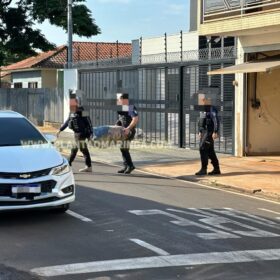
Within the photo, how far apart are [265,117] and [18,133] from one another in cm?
1034

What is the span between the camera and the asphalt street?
19.3ft

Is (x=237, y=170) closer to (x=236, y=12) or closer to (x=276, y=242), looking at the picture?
(x=236, y=12)

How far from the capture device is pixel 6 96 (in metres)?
34.6

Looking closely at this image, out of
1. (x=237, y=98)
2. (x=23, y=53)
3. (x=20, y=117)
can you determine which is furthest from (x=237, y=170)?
(x=23, y=53)

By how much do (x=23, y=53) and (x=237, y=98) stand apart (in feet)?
62.1

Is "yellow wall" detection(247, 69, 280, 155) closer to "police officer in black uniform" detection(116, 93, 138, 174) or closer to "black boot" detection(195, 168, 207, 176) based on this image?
"black boot" detection(195, 168, 207, 176)

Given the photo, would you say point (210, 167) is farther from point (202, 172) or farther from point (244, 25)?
point (244, 25)

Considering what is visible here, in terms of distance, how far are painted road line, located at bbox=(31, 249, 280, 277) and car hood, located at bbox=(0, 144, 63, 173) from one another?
6.86 feet

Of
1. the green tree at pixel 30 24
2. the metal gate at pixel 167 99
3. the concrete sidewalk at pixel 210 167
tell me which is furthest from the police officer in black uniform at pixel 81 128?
the green tree at pixel 30 24

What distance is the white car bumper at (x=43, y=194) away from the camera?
25.0ft

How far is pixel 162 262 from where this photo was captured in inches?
242

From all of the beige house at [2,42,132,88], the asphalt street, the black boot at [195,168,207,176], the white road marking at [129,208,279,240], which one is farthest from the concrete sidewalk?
the beige house at [2,42,132,88]

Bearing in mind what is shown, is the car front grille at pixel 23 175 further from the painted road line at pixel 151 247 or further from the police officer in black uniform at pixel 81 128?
the police officer in black uniform at pixel 81 128

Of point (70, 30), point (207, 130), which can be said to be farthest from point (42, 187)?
point (70, 30)
